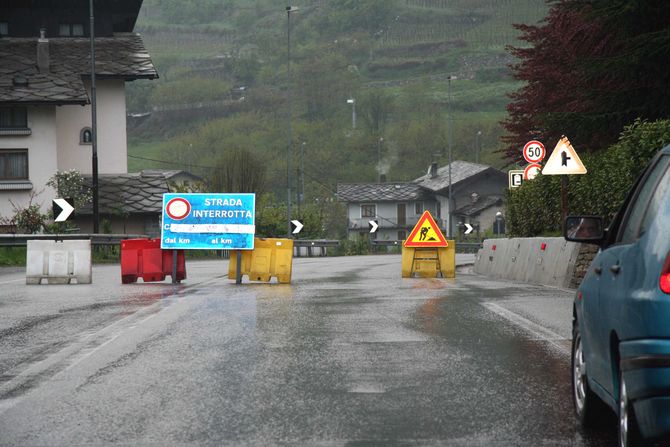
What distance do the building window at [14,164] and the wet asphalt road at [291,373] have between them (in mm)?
38941

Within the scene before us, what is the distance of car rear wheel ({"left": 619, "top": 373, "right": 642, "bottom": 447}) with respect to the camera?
5.39 meters

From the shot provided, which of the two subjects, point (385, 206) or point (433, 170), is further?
point (385, 206)

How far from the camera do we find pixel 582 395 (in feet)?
23.7

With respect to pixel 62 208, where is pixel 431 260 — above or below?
below

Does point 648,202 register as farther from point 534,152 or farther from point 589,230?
point 534,152

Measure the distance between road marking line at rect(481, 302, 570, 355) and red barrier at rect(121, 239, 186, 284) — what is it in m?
8.81

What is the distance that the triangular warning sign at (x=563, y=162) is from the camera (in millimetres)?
20891

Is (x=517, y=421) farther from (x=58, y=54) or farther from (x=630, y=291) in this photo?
(x=58, y=54)

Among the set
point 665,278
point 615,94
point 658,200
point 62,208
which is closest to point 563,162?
point 615,94

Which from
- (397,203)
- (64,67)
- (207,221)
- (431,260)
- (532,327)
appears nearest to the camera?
(532,327)

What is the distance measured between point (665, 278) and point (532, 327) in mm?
7694

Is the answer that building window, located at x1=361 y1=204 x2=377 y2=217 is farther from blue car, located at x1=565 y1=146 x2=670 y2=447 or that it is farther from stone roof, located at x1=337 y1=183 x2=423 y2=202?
blue car, located at x1=565 y1=146 x2=670 y2=447

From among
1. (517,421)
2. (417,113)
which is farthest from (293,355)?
(417,113)

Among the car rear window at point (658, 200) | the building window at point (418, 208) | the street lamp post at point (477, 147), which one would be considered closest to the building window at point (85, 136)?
the car rear window at point (658, 200)
